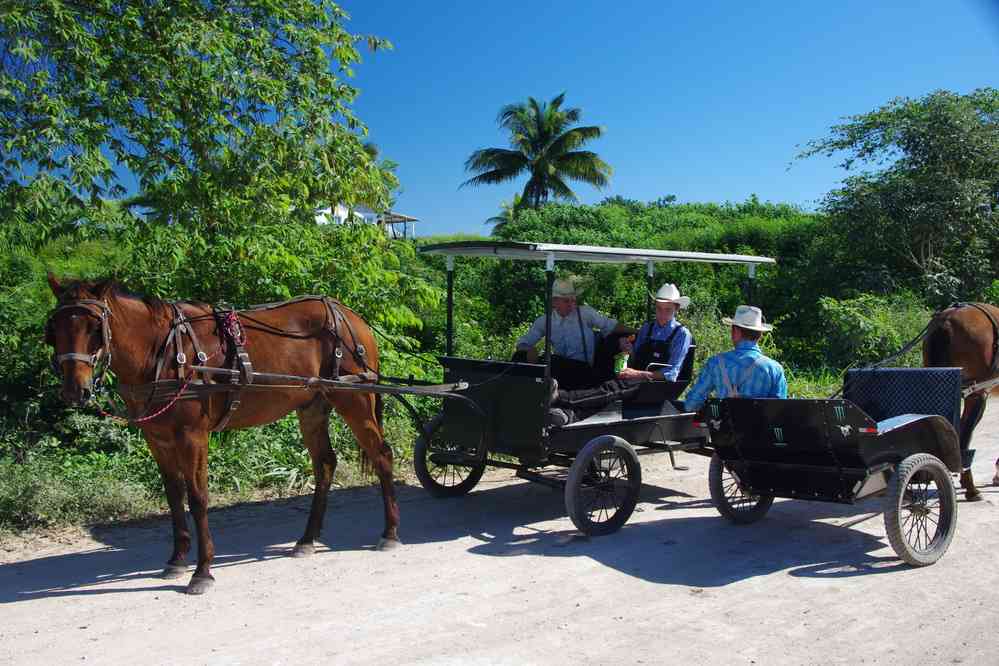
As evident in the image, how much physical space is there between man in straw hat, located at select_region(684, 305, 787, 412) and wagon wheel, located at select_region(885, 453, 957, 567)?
101cm

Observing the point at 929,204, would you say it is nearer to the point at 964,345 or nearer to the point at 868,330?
the point at 868,330

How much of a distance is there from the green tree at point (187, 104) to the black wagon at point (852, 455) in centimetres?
473

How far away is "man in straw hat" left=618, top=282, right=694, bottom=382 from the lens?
7.76m

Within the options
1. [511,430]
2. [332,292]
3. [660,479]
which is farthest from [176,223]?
[660,479]

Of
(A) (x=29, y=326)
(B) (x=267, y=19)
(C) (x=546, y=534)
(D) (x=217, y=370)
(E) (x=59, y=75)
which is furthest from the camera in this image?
(B) (x=267, y=19)

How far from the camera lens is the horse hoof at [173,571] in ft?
18.4

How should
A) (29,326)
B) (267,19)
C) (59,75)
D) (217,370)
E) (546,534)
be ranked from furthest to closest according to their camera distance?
(267,19) < (29,326) < (59,75) < (546,534) < (217,370)

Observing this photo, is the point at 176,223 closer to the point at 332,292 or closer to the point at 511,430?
the point at 332,292

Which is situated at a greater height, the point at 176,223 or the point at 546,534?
the point at 176,223

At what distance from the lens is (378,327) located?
9.27 m

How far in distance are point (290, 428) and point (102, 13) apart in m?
4.32

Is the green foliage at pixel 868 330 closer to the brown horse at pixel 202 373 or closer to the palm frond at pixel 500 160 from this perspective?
the brown horse at pixel 202 373

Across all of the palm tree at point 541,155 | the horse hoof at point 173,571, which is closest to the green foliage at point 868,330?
the horse hoof at point 173,571

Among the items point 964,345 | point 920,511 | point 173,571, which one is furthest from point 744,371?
point 173,571
